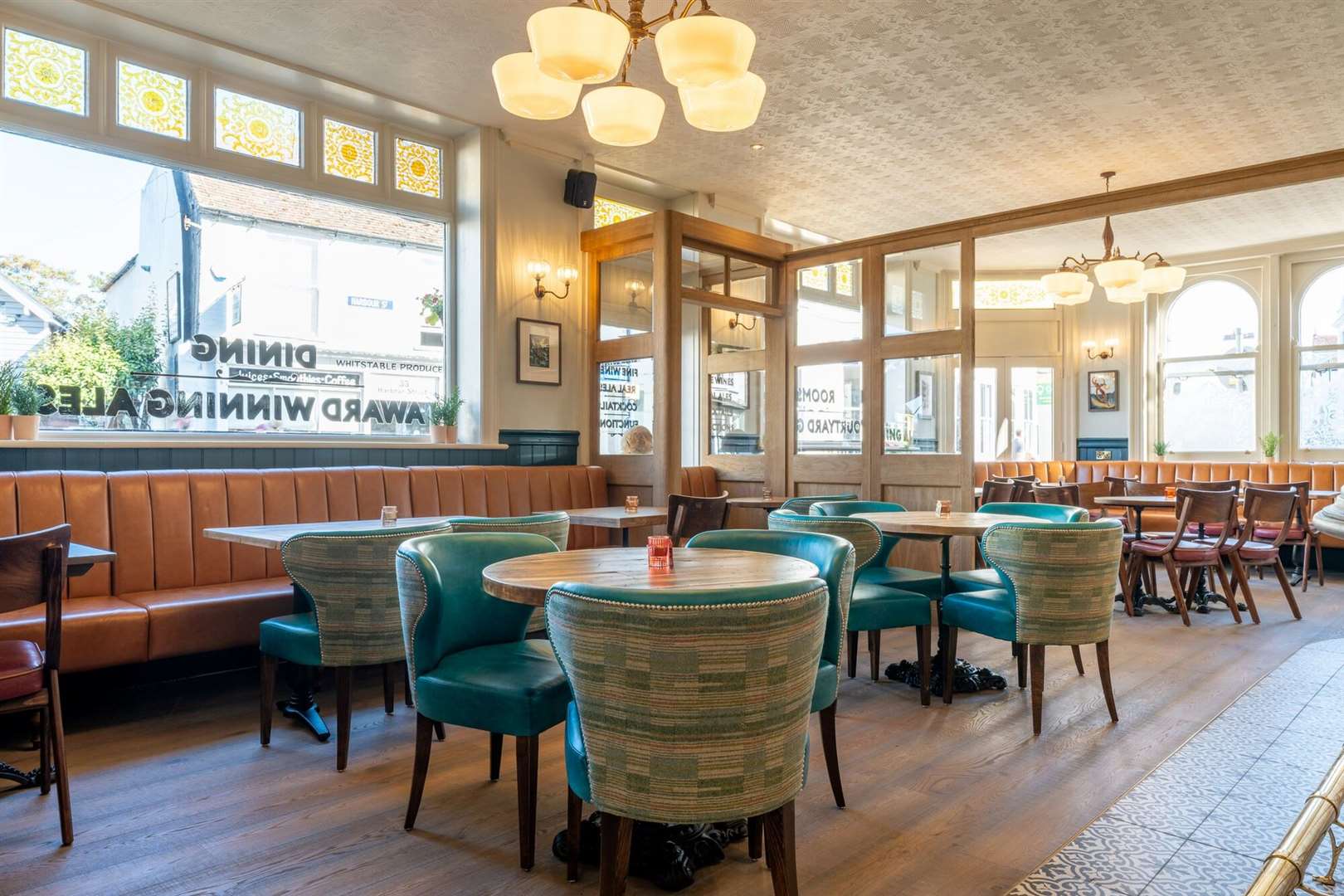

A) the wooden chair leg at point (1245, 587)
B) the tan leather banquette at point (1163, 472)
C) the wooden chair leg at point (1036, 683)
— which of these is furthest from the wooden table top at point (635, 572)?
the tan leather banquette at point (1163, 472)

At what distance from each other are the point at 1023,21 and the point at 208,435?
18.2ft

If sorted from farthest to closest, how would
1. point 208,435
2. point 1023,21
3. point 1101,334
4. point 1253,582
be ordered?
point 1101,334 < point 1253,582 < point 208,435 < point 1023,21

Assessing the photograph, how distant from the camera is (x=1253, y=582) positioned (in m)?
7.75

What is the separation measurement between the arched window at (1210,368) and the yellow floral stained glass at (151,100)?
11438mm

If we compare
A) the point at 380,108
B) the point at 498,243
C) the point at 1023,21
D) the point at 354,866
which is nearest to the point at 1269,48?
the point at 1023,21

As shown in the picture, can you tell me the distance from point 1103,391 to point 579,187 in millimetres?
8265

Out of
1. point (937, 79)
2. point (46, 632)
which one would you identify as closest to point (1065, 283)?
point (937, 79)

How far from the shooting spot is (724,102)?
3311 millimetres

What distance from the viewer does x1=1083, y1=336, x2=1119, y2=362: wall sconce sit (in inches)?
440

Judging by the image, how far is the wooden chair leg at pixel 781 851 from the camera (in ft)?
5.79

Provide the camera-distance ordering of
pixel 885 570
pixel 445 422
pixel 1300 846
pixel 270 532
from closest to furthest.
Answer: pixel 1300 846
pixel 270 532
pixel 885 570
pixel 445 422

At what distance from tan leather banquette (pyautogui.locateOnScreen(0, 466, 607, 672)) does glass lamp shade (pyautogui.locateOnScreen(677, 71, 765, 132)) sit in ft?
9.96

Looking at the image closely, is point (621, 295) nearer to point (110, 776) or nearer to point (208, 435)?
point (208, 435)

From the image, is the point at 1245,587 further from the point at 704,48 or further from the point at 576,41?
the point at 576,41
